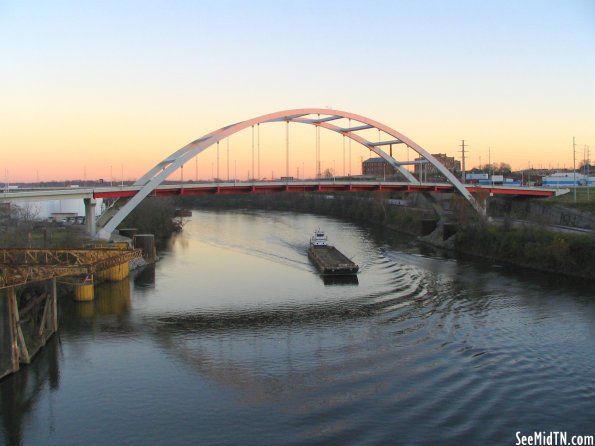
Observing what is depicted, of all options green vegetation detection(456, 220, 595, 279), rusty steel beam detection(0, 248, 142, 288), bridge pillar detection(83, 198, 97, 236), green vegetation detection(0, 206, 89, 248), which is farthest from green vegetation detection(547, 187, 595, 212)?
green vegetation detection(0, 206, 89, 248)

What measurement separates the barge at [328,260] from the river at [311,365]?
1.34 metres

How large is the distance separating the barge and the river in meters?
1.34

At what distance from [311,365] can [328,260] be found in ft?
47.7

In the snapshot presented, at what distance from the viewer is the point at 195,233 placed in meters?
44.9

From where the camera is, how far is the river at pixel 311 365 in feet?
34.6

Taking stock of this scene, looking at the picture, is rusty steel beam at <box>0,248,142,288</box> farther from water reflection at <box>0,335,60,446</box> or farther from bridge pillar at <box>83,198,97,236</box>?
bridge pillar at <box>83,198,97,236</box>

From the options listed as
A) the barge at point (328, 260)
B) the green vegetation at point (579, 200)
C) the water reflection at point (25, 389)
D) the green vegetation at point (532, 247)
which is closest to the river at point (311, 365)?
the water reflection at point (25, 389)

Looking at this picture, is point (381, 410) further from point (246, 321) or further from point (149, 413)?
point (246, 321)

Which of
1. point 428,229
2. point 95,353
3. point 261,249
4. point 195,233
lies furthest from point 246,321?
point 195,233

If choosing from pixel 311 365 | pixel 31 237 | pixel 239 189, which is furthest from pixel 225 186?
pixel 311 365

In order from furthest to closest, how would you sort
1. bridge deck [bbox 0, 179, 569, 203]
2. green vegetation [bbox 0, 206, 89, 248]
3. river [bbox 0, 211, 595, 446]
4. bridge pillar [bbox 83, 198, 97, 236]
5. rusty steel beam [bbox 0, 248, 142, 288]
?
bridge pillar [bbox 83, 198, 97, 236] < bridge deck [bbox 0, 179, 569, 203] < green vegetation [bbox 0, 206, 89, 248] < rusty steel beam [bbox 0, 248, 142, 288] < river [bbox 0, 211, 595, 446]

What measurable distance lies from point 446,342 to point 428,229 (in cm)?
2553

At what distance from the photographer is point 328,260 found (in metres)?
28.0

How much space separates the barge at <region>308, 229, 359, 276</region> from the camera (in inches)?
1000
